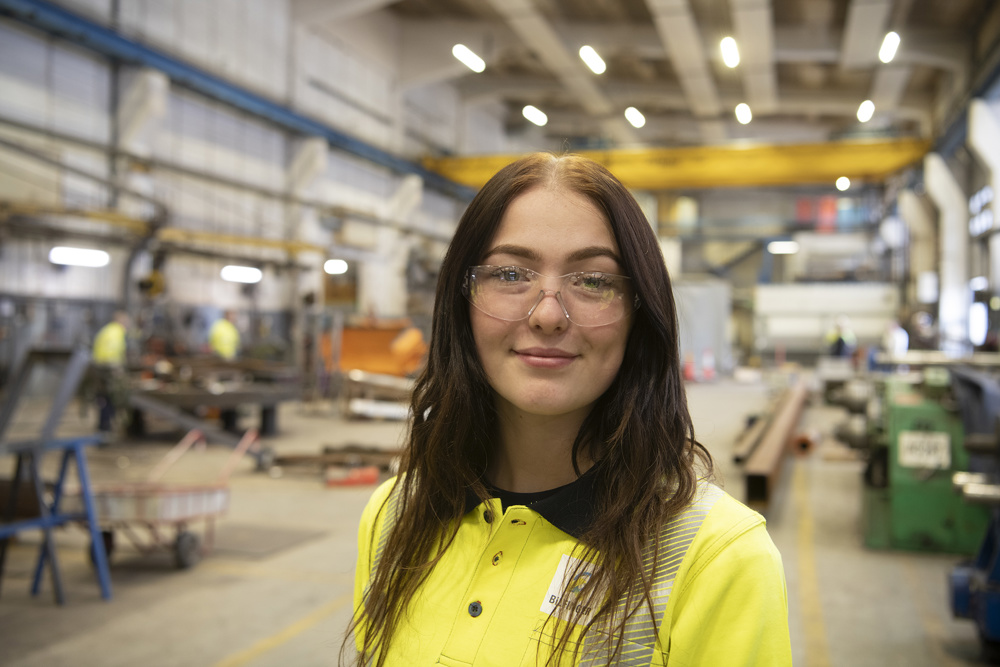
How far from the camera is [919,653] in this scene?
4004 millimetres

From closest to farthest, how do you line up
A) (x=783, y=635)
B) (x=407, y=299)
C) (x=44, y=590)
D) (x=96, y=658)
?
(x=783, y=635) → (x=96, y=658) → (x=44, y=590) → (x=407, y=299)

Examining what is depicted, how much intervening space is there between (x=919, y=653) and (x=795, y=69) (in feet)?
69.1

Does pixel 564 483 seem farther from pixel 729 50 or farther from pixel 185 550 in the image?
pixel 729 50

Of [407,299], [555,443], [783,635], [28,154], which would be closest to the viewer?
[783,635]

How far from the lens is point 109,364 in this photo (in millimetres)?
9781

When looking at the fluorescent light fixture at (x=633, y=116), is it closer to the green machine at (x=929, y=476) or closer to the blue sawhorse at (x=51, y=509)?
the green machine at (x=929, y=476)

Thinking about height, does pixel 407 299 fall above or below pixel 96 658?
above

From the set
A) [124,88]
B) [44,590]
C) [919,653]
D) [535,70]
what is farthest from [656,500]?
[535,70]

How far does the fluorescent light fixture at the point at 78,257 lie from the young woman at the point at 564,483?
13.2 meters

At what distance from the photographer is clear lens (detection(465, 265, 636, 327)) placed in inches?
48.6

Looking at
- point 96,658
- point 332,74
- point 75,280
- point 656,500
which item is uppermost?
point 332,74

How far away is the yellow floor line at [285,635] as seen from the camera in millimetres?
3870

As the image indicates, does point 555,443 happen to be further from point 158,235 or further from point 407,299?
point 407,299

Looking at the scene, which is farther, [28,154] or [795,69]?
[795,69]
